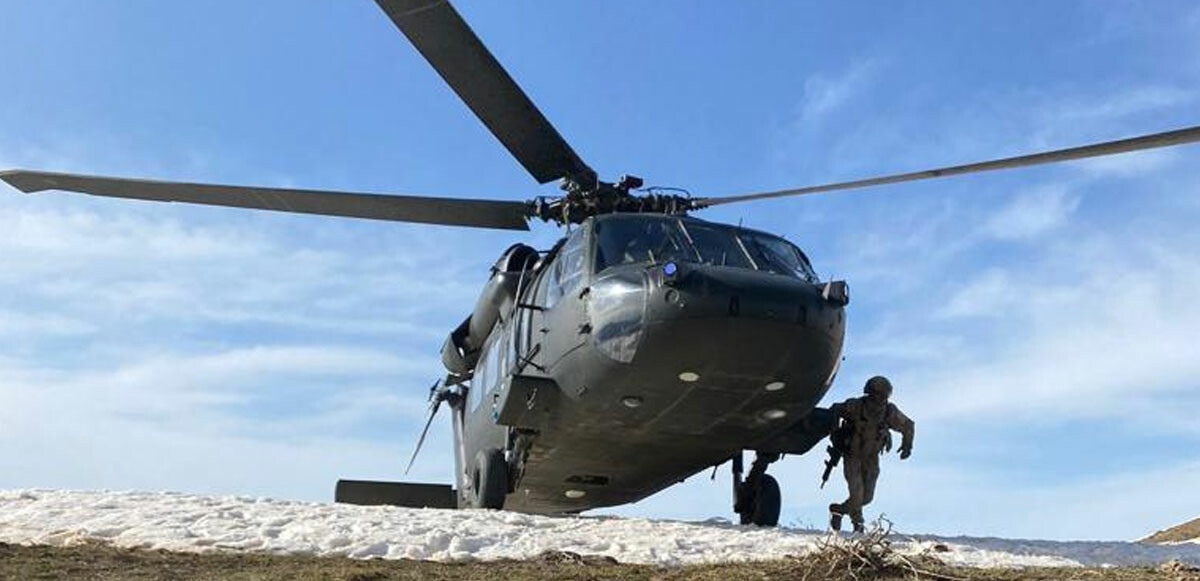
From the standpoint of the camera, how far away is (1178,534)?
54.1 ft

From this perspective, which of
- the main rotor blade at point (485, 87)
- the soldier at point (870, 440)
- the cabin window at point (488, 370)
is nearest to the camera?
the main rotor blade at point (485, 87)

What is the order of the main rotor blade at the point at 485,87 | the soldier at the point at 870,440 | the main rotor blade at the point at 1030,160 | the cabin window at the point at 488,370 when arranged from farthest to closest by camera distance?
the cabin window at the point at 488,370 → the soldier at the point at 870,440 → the main rotor blade at the point at 485,87 → the main rotor blade at the point at 1030,160

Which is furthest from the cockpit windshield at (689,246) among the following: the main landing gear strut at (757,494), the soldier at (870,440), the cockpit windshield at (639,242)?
the main landing gear strut at (757,494)

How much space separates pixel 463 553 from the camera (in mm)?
7859

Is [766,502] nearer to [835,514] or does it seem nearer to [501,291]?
[835,514]

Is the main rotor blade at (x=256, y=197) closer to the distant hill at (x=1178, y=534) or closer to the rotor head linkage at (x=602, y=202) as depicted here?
the rotor head linkage at (x=602, y=202)

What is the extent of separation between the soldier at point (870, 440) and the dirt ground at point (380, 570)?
440 centimetres

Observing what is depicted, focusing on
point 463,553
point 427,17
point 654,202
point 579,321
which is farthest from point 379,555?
point 654,202

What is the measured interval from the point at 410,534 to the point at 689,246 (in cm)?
421

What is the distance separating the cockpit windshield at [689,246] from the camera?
11.1 meters

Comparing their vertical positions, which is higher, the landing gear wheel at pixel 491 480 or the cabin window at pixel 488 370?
the cabin window at pixel 488 370

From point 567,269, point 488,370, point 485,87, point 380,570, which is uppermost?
point 485,87

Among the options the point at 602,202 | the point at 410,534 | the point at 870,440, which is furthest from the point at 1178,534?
the point at 410,534

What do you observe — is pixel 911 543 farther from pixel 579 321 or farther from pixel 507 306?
pixel 507 306
